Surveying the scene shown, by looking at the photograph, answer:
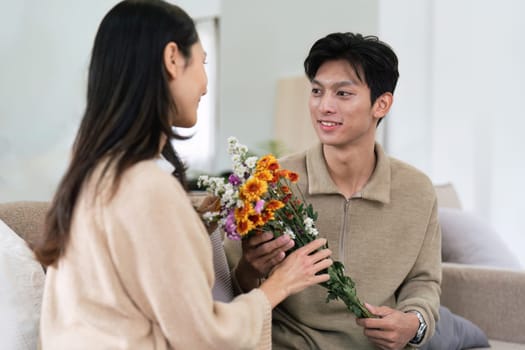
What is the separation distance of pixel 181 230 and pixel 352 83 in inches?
39.9

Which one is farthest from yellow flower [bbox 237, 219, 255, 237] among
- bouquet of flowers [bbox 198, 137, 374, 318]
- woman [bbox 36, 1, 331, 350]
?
woman [bbox 36, 1, 331, 350]

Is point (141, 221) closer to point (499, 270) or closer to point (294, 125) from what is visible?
point (499, 270)

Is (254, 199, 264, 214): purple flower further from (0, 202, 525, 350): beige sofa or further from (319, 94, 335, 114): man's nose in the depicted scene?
(0, 202, 525, 350): beige sofa

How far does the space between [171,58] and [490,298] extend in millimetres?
1753

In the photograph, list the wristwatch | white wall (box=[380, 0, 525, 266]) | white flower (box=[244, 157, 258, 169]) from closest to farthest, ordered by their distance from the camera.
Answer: white flower (box=[244, 157, 258, 169]), the wristwatch, white wall (box=[380, 0, 525, 266])

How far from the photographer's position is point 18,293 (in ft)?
5.49

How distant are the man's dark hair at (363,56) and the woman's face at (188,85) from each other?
73 centimetres

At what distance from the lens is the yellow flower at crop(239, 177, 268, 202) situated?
5.18 ft

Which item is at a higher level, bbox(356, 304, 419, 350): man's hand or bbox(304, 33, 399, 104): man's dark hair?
bbox(304, 33, 399, 104): man's dark hair

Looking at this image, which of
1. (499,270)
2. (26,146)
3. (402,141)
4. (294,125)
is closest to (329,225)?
(499,270)

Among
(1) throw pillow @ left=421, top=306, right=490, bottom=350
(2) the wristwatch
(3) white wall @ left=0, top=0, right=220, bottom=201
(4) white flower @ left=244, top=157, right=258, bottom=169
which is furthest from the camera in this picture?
(3) white wall @ left=0, top=0, right=220, bottom=201

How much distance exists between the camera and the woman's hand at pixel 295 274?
157 centimetres

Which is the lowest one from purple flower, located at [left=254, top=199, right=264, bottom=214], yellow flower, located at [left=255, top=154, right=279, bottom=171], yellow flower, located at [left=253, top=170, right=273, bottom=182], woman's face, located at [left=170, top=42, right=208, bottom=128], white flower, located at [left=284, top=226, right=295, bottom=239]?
white flower, located at [left=284, top=226, right=295, bottom=239]

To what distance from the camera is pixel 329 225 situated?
2.17 meters
